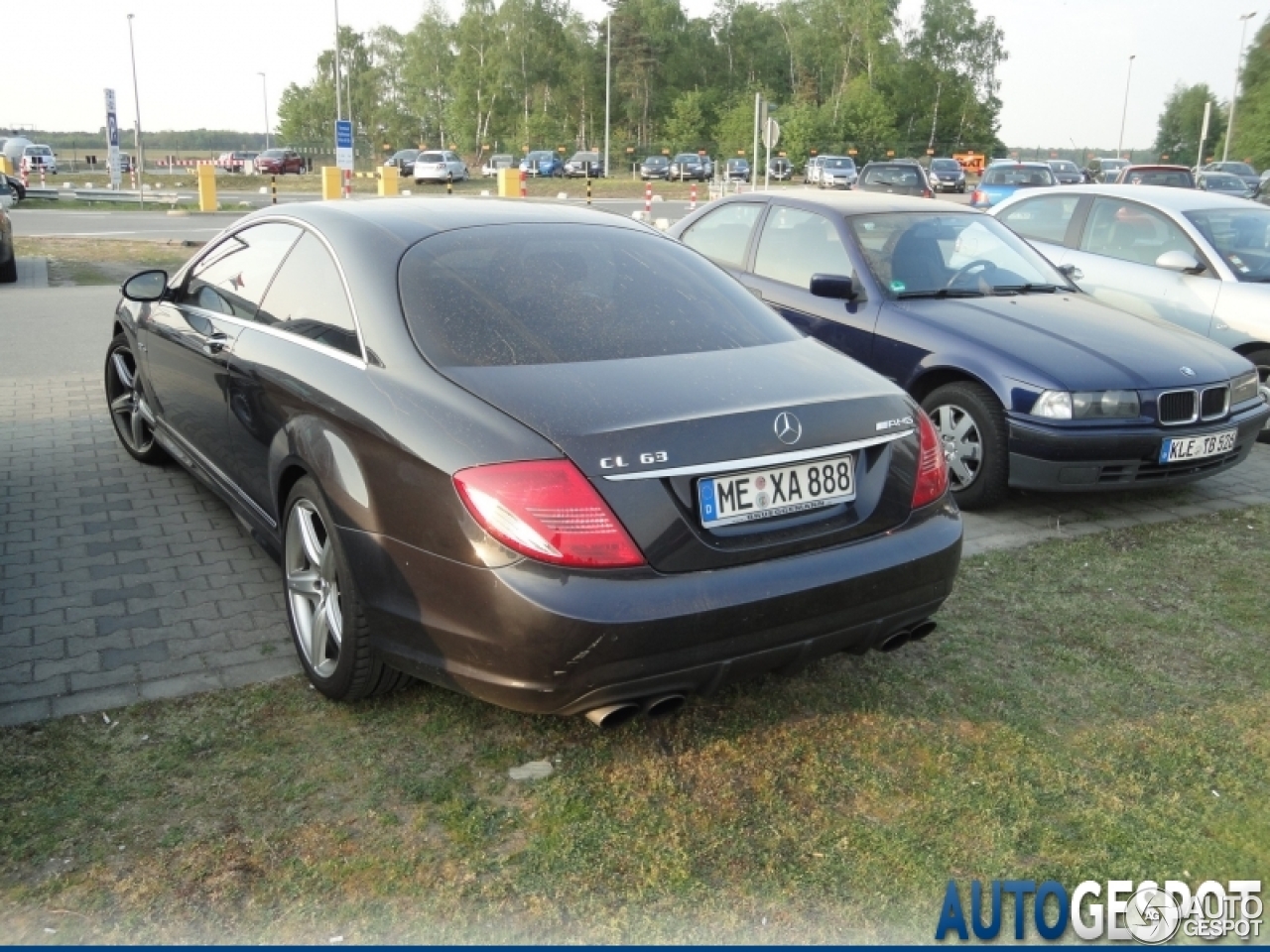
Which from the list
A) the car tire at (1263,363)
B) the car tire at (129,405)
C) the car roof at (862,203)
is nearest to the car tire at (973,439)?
the car roof at (862,203)

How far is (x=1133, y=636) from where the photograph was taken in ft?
14.1

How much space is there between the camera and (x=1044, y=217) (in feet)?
29.8

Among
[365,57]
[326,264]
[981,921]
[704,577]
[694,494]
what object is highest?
[365,57]

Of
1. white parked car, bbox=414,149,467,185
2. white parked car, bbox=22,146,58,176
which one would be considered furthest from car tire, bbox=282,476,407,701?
white parked car, bbox=22,146,58,176

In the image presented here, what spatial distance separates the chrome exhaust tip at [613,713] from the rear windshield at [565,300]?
1.02m

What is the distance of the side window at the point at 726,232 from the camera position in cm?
743

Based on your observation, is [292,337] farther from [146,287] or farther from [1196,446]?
[1196,446]

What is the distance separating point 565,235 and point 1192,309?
18.6 ft

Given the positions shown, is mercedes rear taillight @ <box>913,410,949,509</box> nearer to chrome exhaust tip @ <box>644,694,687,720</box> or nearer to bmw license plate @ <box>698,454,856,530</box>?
bmw license plate @ <box>698,454,856,530</box>

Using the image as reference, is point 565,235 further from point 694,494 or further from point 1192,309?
point 1192,309

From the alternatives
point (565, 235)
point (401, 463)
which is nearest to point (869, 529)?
point (401, 463)

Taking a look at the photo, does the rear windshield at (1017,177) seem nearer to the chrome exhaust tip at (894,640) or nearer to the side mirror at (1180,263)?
the side mirror at (1180,263)

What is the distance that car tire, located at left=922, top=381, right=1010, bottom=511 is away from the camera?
568 centimetres

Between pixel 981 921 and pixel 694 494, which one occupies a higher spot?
pixel 694 494
